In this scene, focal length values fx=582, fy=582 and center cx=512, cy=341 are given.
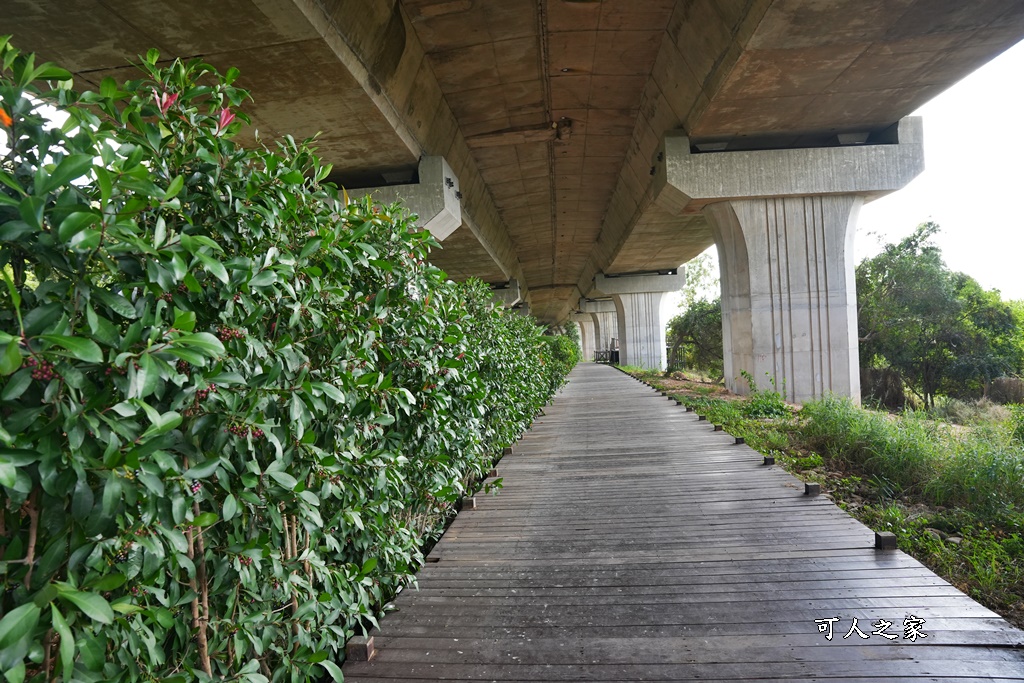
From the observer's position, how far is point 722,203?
41.4 feet

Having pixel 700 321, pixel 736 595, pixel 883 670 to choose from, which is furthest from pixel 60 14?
pixel 700 321

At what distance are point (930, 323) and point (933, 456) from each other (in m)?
16.9

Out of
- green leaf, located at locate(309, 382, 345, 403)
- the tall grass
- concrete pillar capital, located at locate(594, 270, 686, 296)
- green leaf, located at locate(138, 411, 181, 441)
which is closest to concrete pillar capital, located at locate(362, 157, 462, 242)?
the tall grass

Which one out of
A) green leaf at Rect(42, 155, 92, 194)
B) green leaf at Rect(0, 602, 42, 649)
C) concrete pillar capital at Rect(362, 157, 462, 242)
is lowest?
green leaf at Rect(0, 602, 42, 649)

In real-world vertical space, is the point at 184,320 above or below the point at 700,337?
above

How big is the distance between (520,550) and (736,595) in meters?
1.32

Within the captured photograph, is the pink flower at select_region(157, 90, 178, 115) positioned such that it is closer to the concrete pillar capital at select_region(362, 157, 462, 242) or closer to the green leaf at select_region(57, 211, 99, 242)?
the green leaf at select_region(57, 211, 99, 242)

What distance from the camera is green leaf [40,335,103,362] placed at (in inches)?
42.4

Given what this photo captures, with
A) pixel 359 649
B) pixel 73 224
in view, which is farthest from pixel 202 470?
pixel 359 649

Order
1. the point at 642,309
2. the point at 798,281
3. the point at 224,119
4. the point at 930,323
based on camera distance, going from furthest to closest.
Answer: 1. the point at 642,309
2. the point at 930,323
3. the point at 798,281
4. the point at 224,119

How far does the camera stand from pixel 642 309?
30.2 m

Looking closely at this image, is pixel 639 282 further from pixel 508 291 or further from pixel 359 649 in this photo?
pixel 359 649

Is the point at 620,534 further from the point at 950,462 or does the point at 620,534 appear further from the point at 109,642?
the point at 950,462

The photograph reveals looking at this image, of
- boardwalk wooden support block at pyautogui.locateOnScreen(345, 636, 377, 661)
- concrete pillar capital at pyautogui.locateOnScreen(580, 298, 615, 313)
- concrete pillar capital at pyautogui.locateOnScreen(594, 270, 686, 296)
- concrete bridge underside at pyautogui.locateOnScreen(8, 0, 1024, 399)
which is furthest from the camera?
concrete pillar capital at pyautogui.locateOnScreen(580, 298, 615, 313)
